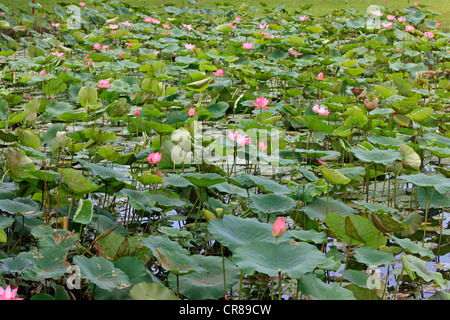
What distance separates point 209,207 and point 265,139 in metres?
0.46

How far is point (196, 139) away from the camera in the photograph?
2.30m

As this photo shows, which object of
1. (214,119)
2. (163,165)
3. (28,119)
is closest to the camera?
(163,165)

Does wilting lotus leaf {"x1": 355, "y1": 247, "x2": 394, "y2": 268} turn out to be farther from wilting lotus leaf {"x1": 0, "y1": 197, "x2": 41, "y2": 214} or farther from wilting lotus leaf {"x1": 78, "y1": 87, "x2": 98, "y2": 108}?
wilting lotus leaf {"x1": 78, "y1": 87, "x2": 98, "y2": 108}

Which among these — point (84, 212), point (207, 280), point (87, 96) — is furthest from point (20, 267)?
point (87, 96)

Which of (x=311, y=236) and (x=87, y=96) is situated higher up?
(x=87, y=96)

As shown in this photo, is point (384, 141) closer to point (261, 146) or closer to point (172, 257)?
point (261, 146)

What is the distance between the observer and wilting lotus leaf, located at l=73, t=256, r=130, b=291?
47.9 inches

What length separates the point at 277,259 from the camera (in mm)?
1193

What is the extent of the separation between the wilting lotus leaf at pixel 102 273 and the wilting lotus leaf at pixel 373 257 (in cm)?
65

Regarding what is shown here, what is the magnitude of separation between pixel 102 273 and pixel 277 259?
452mm

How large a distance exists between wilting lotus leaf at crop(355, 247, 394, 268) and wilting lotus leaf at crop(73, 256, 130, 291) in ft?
2.13
